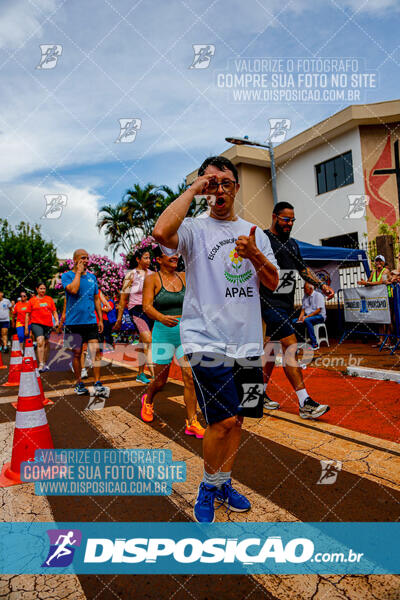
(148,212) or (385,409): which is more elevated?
(148,212)

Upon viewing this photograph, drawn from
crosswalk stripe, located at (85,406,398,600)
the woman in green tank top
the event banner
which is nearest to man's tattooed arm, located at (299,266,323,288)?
the woman in green tank top

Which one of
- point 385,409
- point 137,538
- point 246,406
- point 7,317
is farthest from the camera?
point 7,317

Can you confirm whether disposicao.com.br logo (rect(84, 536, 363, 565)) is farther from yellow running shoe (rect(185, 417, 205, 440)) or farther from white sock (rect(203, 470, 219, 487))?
yellow running shoe (rect(185, 417, 205, 440))

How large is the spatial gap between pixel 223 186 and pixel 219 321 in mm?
718

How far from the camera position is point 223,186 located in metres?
2.34

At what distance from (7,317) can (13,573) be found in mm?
13456

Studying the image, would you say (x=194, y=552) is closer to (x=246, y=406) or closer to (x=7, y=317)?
(x=246, y=406)

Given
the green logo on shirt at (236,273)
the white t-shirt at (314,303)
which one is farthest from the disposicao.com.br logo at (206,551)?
the white t-shirt at (314,303)

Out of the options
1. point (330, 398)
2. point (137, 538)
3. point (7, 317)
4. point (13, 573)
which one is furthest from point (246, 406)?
point (7, 317)

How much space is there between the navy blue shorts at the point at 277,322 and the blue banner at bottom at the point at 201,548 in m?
2.25

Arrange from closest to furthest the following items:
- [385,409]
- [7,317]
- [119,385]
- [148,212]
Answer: [385,409], [119,385], [7,317], [148,212]

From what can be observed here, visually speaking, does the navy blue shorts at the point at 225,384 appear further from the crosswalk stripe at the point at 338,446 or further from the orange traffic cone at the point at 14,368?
the orange traffic cone at the point at 14,368

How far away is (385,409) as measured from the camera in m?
4.46

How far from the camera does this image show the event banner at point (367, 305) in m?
8.27
